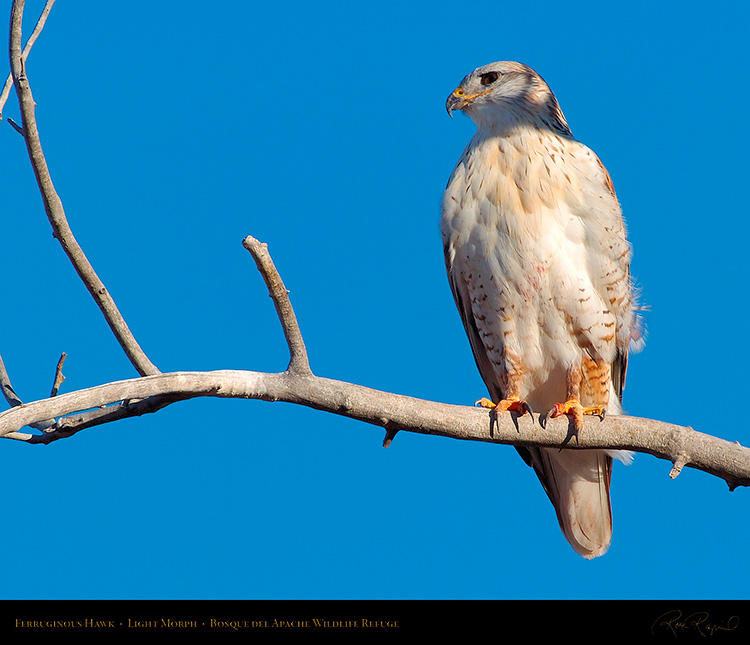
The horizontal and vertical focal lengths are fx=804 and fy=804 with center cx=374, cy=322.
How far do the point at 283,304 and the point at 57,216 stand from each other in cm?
91

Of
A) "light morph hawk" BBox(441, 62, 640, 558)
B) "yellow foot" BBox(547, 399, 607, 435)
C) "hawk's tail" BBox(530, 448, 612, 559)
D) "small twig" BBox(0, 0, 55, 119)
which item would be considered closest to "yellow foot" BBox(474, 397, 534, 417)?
"light morph hawk" BBox(441, 62, 640, 558)

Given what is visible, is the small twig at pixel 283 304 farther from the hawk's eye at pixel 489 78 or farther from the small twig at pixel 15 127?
the hawk's eye at pixel 489 78

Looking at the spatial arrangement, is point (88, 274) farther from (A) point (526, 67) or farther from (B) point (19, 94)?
(A) point (526, 67)

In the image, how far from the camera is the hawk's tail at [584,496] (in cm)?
473

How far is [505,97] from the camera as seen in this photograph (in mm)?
4496

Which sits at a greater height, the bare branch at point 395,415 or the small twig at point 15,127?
the small twig at point 15,127

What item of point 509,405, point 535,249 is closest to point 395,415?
point 509,405

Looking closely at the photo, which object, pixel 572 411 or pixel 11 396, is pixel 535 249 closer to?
pixel 572 411

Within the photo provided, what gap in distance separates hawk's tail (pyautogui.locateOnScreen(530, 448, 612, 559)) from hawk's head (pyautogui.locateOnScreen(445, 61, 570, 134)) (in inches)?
74.9

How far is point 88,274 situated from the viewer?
10.3ft

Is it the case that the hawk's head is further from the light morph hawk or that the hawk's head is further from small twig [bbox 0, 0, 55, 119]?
small twig [bbox 0, 0, 55, 119]
